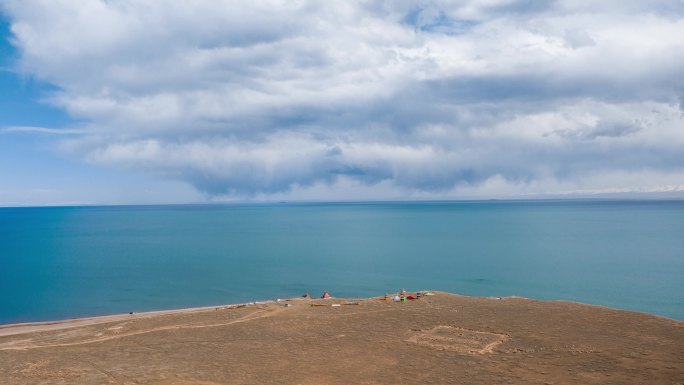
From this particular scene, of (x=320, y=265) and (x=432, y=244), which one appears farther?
(x=432, y=244)

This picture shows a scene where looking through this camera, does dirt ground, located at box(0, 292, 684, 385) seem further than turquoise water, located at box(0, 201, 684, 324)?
No

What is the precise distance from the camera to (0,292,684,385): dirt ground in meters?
29.0

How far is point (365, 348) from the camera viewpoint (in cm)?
3444

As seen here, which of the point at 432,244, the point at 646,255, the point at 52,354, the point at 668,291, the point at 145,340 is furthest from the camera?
the point at 432,244

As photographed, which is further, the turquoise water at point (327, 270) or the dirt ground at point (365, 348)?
the turquoise water at point (327, 270)

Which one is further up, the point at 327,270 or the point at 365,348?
the point at 365,348

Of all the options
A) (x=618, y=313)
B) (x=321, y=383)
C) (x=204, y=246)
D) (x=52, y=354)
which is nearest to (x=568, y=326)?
(x=618, y=313)

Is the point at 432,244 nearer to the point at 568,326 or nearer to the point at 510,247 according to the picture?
the point at 510,247

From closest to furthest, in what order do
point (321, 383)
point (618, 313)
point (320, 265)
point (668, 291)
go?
point (321, 383), point (618, 313), point (668, 291), point (320, 265)

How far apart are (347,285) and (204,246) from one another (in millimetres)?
70054

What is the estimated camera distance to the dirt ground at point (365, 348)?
95.1 feet

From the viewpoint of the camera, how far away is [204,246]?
133500 millimetres

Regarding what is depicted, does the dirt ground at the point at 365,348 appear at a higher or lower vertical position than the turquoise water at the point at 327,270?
higher

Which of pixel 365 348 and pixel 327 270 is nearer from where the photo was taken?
pixel 365 348
